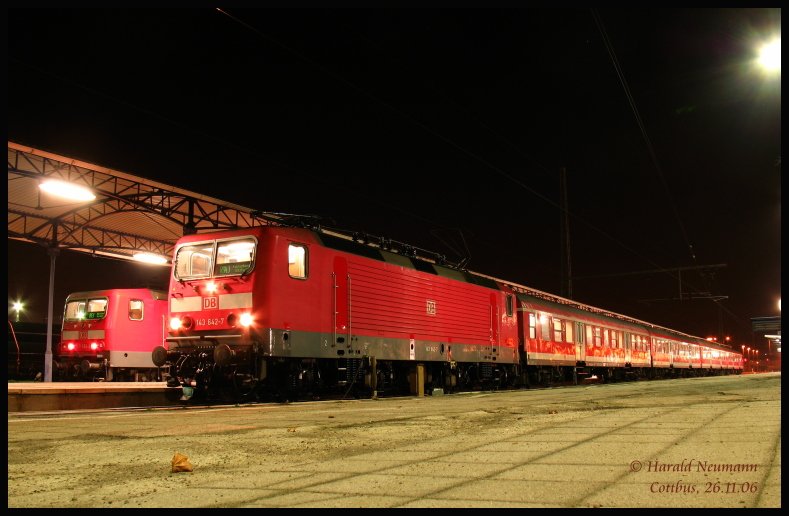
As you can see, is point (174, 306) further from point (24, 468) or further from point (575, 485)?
point (575, 485)

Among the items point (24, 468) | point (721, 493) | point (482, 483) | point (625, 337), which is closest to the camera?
point (721, 493)

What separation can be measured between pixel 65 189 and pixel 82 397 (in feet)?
22.0

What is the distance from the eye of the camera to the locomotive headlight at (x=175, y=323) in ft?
45.8

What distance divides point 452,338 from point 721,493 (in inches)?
615

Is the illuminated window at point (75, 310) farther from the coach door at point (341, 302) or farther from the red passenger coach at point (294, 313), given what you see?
the coach door at point (341, 302)

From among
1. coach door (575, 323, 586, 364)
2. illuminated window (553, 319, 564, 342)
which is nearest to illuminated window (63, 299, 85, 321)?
illuminated window (553, 319, 564, 342)

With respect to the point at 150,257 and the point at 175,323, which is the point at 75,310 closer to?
the point at 150,257

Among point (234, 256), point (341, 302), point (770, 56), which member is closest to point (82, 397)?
point (234, 256)

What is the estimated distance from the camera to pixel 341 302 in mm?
14875

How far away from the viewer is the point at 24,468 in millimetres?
5176

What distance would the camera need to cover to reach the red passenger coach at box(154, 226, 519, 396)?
42.8ft

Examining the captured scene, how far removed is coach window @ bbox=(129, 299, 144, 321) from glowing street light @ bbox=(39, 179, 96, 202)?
6.15 m

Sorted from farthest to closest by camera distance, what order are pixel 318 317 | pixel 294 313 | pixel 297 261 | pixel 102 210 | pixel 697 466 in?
pixel 102 210 → pixel 318 317 → pixel 297 261 → pixel 294 313 → pixel 697 466
